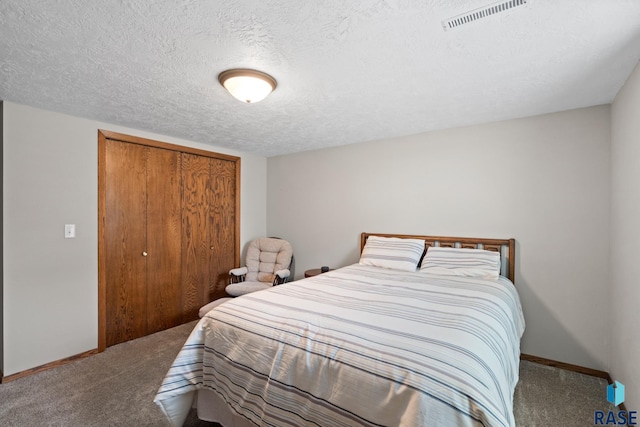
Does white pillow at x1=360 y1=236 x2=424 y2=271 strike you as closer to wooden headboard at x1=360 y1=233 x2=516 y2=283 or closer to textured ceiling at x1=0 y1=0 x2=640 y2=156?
wooden headboard at x1=360 y1=233 x2=516 y2=283

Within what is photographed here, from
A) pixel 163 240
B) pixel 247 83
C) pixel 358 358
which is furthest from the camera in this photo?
pixel 163 240

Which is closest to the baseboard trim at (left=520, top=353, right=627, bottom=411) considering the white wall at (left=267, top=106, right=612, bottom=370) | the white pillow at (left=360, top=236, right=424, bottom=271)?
the white wall at (left=267, top=106, right=612, bottom=370)

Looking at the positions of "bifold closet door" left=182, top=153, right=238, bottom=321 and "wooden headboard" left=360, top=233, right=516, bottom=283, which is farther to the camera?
"bifold closet door" left=182, top=153, right=238, bottom=321

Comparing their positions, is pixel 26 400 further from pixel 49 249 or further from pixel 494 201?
pixel 494 201

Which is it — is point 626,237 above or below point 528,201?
below

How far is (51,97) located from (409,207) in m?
3.43

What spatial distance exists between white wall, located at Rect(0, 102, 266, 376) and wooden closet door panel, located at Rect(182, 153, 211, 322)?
2.96 ft

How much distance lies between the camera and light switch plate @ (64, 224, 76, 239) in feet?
8.91

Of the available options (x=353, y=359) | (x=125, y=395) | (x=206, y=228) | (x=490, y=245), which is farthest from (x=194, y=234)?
(x=490, y=245)

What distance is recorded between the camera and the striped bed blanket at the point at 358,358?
1.12 m

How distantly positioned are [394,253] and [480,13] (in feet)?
7.38

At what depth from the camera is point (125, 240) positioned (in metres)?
3.15

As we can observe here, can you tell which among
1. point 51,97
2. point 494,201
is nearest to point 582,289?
point 494,201

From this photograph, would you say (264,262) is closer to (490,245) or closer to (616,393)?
(490,245)
